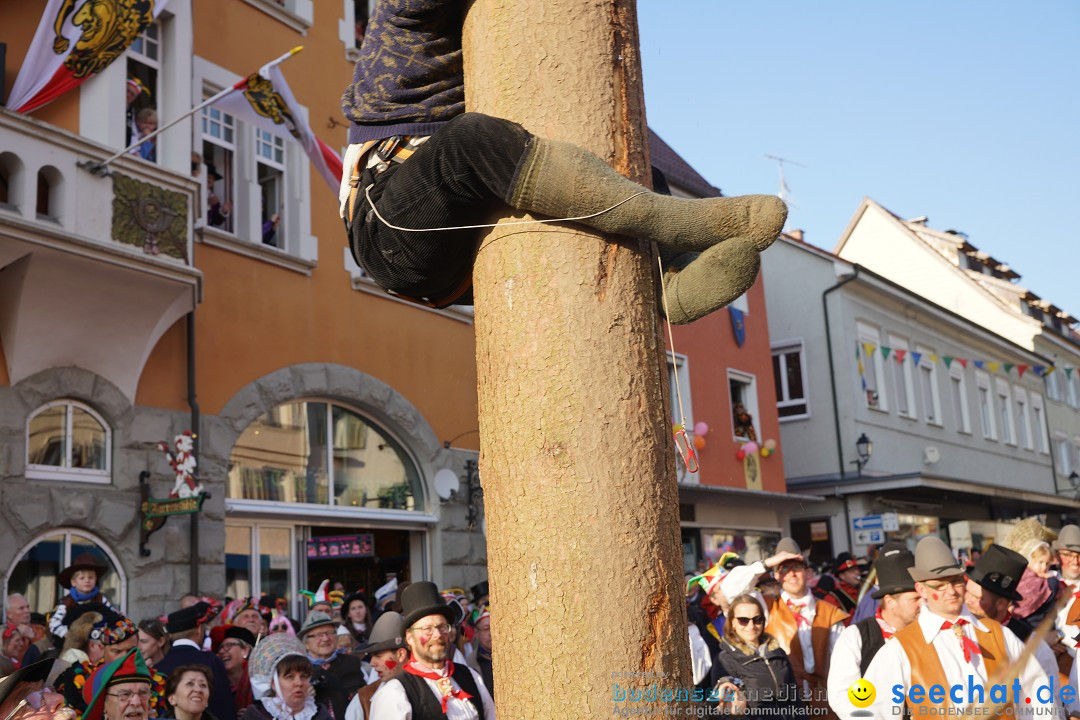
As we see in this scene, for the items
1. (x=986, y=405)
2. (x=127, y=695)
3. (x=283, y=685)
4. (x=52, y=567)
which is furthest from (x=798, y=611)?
(x=986, y=405)

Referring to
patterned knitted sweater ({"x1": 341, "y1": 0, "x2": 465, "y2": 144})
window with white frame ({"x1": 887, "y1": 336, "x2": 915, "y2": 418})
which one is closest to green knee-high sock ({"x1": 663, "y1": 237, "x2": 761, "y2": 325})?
patterned knitted sweater ({"x1": 341, "y1": 0, "x2": 465, "y2": 144})

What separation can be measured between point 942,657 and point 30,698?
3.65 metres

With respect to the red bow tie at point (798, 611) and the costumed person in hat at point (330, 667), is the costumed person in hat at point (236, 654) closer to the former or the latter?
the costumed person in hat at point (330, 667)

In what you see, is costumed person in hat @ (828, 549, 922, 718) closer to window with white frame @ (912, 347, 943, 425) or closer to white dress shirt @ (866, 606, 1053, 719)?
white dress shirt @ (866, 606, 1053, 719)

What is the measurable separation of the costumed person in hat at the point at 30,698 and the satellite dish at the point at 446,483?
37.4 feet

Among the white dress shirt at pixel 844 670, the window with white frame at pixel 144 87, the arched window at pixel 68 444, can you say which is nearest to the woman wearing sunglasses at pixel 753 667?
the white dress shirt at pixel 844 670

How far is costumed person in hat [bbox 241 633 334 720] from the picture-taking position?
7.39 m

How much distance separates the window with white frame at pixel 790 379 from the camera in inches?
1116

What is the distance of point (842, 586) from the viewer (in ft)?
36.3

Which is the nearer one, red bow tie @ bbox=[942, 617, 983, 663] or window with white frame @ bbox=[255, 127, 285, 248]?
red bow tie @ bbox=[942, 617, 983, 663]

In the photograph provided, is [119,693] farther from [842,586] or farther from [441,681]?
[842,586]

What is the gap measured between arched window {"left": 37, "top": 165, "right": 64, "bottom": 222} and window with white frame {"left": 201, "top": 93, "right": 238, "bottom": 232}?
2.72 meters

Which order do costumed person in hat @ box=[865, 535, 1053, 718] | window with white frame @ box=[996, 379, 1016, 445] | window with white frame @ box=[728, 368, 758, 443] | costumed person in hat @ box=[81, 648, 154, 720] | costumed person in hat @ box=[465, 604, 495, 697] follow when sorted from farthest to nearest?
window with white frame @ box=[996, 379, 1016, 445]
window with white frame @ box=[728, 368, 758, 443]
costumed person in hat @ box=[465, 604, 495, 697]
costumed person in hat @ box=[81, 648, 154, 720]
costumed person in hat @ box=[865, 535, 1053, 718]

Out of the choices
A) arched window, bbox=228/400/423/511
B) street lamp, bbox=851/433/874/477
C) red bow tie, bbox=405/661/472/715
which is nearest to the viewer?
red bow tie, bbox=405/661/472/715
